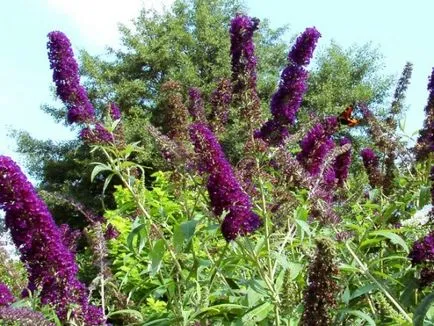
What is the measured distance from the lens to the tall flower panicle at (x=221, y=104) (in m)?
3.93

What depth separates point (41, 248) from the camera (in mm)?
2576

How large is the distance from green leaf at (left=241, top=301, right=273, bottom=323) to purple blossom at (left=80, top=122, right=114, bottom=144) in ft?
3.89

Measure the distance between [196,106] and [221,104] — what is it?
251 millimetres

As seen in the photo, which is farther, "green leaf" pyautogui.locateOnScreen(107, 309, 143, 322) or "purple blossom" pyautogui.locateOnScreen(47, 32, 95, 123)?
"purple blossom" pyautogui.locateOnScreen(47, 32, 95, 123)

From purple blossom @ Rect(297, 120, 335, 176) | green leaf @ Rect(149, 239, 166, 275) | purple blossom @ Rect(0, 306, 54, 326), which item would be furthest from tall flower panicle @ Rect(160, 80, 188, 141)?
purple blossom @ Rect(0, 306, 54, 326)

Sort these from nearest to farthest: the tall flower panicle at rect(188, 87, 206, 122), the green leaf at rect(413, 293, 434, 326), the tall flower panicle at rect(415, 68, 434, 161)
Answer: the green leaf at rect(413, 293, 434, 326)
the tall flower panicle at rect(415, 68, 434, 161)
the tall flower panicle at rect(188, 87, 206, 122)

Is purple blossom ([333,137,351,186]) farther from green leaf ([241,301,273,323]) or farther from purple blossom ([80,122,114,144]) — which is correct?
green leaf ([241,301,273,323])

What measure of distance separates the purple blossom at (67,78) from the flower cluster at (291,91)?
3.14ft

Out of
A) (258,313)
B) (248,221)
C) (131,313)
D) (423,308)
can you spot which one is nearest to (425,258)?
(423,308)

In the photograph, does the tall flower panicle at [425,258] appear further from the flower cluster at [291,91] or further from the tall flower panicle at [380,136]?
the tall flower panicle at [380,136]

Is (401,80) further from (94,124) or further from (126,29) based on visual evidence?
(126,29)

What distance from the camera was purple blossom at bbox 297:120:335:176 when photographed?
358cm

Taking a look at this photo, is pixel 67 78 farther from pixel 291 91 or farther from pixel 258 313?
pixel 258 313

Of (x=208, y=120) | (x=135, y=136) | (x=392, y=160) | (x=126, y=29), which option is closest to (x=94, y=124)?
(x=208, y=120)
